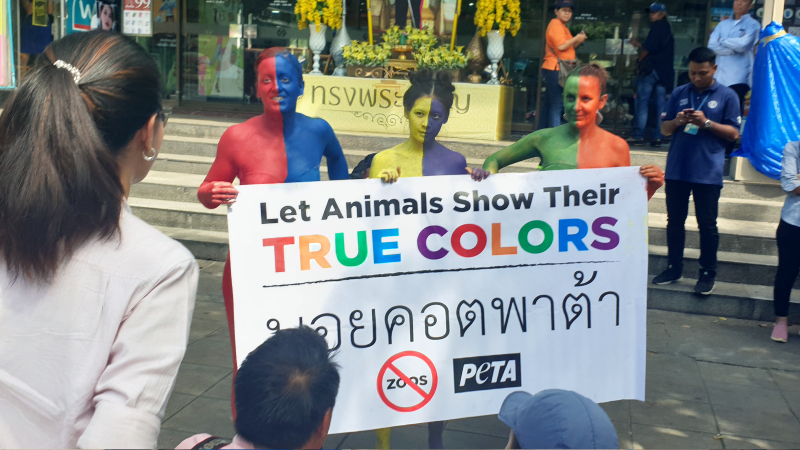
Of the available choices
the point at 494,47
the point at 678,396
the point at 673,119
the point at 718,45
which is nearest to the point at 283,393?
the point at 678,396

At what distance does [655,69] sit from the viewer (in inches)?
369

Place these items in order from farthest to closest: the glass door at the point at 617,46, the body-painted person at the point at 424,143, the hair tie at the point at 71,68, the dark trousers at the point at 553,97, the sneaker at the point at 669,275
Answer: the glass door at the point at 617,46
the dark trousers at the point at 553,97
the sneaker at the point at 669,275
the body-painted person at the point at 424,143
the hair tie at the point at 71,68

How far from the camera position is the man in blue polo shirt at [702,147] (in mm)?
5578

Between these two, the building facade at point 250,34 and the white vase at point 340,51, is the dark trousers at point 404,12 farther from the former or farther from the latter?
the white vase at point 340,51

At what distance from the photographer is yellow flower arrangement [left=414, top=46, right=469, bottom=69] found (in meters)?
9.12

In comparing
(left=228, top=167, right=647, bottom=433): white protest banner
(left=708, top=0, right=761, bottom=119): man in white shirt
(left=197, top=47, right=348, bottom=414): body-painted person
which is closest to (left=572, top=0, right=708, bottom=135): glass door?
(left=708, top=0, right=761, bottom=119): man in white shirt

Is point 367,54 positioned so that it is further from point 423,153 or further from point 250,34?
point 423,153

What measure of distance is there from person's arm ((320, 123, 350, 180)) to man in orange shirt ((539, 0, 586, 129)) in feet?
19.4

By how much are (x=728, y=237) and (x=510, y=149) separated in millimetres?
4137

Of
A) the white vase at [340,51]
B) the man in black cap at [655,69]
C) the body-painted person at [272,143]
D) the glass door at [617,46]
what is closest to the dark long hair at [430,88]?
the body-painted person at [272,143]

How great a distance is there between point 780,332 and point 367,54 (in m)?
5.96

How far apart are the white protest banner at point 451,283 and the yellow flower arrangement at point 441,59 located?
243 inches

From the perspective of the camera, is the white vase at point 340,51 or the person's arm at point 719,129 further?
the white vase at point 340,51

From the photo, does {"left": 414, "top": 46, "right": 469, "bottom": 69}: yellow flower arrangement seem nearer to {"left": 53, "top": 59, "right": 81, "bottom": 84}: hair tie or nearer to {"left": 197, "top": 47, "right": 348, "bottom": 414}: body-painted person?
{"left": 197, "top": 47, "right": 348, "bottom": 414}: body-painted person
